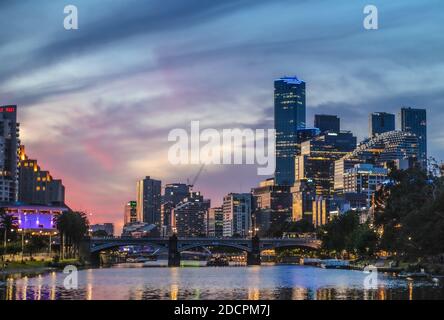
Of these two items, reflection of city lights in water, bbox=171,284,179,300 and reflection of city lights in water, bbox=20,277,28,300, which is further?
reflection of city lights in water, bbox=171,284,179,300

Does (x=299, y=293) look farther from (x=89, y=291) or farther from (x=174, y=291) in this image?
(x=89, y=291)

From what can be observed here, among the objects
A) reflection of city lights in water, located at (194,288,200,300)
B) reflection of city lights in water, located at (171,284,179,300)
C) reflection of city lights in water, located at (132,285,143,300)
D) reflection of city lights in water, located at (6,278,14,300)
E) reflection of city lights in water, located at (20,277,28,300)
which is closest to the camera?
reflection of city lights in water, located at (6,278,14,300)

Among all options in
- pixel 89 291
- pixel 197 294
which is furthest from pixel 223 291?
pixel 89 291

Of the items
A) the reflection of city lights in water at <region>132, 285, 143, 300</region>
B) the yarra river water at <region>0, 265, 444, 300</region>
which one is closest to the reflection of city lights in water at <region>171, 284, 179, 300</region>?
the yarra river water at <region>0, 265, 444, 300</region>

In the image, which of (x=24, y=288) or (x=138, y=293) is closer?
(x=138, y=293)

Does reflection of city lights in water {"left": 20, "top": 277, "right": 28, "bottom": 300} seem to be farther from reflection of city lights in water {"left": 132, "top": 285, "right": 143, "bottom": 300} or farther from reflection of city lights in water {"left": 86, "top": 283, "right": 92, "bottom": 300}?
reflection of city lights in water {"left": 132, "top": 285, "right": 143, "bottom": 300}

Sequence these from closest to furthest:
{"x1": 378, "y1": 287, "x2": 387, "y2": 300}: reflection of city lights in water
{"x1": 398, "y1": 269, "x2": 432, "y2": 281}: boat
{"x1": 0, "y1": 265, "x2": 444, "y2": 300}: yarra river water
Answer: {"x1": 378, "y1": 287, "x2": 387, "y2": 300}: reflection of city lights in water → {"x1": 0, "y1": 265, "x2": 444, "y2": 300}: yarra river water → {"x1": 398, "y1": 269, "x2": 432, "y2": 281}: boat

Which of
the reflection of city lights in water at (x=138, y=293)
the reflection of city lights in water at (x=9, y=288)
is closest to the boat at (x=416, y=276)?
the reflection of city lights in water at (x=138, y=293)

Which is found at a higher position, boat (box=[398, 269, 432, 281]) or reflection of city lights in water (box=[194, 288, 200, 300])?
boat (box=[398, 269, 432, 281])

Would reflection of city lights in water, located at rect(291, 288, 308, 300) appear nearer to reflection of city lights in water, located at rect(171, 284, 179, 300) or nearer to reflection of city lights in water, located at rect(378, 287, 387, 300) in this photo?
reflection of city lights in water, located at rect(378, 287, 387, 300)

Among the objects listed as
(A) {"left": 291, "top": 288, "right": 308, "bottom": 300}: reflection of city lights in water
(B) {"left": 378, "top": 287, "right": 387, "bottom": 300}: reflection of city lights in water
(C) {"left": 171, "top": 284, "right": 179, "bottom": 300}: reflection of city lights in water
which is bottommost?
(C) {"left": 171, "top": 284, "right": 179, "bottom": 300}: reflection of city lights in water
